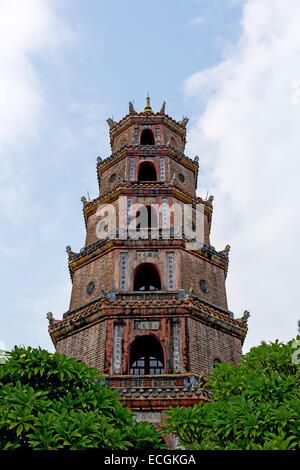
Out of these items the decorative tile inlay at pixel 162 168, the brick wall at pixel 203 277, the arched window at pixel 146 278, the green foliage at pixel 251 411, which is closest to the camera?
the green foliage at pixel 251 411

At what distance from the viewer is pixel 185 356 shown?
19.2 meters

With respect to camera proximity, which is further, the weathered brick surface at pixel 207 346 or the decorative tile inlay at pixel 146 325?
the decorative tile inlay at pixel 146 325

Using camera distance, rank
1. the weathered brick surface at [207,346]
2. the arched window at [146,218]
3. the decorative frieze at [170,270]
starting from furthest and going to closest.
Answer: the arched window at [146,218], the decorative frieze at [170,270], the weathered brick surface at [207,346]

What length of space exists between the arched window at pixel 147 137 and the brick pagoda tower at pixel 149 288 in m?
0.58

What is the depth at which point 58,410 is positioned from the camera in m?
11.4

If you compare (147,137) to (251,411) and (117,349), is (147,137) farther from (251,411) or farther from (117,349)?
(251,411)

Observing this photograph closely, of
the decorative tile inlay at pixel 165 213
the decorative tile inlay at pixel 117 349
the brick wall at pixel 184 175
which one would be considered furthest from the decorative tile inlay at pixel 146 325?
the brick wall at pixel 184 175

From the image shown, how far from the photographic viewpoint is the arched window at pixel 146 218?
79.2 ft

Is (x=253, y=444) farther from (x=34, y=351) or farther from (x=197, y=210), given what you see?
(x=197, y=210)

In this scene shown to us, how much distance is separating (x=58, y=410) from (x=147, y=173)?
1808 centimetres

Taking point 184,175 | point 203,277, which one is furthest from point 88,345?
point 184,175

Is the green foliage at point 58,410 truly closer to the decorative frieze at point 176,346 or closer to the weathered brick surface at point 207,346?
the decorative frieze at point 176,346

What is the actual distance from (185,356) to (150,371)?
163 centimetres

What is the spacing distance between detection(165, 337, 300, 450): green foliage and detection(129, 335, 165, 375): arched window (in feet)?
20.5
